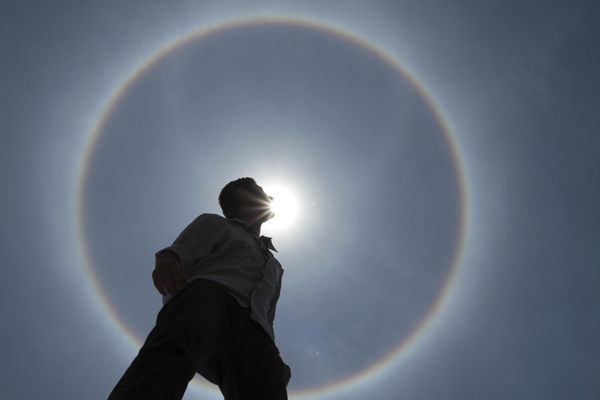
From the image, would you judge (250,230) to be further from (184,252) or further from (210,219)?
(184,252)

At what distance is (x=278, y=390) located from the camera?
2160 millimetres

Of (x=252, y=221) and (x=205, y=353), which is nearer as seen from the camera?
(x=205, y=353)

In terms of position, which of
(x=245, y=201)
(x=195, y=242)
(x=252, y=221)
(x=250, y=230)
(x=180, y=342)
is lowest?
(x=180, y=342)

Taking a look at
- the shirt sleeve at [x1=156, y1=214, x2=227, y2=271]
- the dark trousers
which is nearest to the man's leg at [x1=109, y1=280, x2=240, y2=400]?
the dark trousers

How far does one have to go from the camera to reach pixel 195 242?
270 cm

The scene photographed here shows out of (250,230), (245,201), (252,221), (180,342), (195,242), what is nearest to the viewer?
(180,342)

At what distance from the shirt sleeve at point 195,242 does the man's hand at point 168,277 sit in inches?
2.6

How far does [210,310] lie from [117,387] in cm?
57

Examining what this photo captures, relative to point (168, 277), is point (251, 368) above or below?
below

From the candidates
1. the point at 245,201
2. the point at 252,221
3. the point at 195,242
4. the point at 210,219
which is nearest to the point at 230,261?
the point at 195,242

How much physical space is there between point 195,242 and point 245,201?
104cm

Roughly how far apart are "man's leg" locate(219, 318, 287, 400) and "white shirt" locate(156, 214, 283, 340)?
0.38 feet

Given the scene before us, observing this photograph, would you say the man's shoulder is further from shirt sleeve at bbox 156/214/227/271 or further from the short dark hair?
the short dark hair

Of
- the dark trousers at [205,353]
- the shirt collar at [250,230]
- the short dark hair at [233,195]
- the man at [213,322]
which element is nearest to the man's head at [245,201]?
the short dark hair at [233,195]
